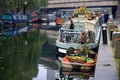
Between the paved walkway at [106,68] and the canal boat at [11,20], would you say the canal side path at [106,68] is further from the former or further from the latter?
the canal boat at [11,20]

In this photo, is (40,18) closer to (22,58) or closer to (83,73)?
(22,58)

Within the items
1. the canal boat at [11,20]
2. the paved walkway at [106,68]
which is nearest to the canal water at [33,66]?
the paved walkway at [106,68]

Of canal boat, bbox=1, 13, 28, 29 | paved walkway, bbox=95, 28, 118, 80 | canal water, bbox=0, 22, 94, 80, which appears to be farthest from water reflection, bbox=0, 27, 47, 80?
canal boat, bbox=1, 13, 28, 29

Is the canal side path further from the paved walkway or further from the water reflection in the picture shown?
the water reflection

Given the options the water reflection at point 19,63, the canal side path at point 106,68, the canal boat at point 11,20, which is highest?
the canal side path at point 106,68

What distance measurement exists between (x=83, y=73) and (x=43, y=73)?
3788 mm

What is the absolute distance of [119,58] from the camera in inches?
986

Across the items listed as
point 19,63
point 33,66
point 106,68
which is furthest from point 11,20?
point 106,68

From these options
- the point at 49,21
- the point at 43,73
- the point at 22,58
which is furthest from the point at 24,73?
the point at 49,21

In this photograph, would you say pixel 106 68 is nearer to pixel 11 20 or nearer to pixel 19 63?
pixel 19 63

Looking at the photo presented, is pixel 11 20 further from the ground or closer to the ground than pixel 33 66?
closer to the ground

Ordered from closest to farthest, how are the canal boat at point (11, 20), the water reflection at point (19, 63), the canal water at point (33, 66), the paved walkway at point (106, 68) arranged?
the paved walkway at point (106, 68)
the canal water at point (33, 66)
the water reflection at point (19, 63)
the canal boat at point (11, 20)

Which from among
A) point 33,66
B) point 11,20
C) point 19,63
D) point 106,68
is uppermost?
point 106,68

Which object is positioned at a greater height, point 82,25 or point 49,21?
point 82,25
